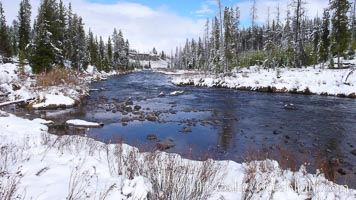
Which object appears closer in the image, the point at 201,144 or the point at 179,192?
the point at 179,192

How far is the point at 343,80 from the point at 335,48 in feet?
52.0

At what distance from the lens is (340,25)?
40.8m

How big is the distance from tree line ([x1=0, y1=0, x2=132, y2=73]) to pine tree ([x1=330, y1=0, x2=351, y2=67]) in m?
37.5

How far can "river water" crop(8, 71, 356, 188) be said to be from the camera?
10031 millimetres

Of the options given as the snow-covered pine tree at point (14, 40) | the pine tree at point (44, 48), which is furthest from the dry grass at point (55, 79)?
the snow-covered pine tree at point (14, 40)

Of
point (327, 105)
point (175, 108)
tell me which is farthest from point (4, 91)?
point (327, 105)

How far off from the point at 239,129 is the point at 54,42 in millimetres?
29219

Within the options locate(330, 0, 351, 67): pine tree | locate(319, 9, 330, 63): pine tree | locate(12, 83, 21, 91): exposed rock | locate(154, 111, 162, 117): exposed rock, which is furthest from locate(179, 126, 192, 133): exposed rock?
locate(319, 9, 330, 63): pine tree

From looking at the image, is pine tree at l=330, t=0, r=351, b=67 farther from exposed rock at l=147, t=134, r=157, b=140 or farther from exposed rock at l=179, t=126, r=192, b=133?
exposed rock at l=147, t=134, r=157, b=140

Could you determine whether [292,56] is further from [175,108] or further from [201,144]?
[201,144]

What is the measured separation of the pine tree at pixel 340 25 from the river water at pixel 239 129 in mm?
21923

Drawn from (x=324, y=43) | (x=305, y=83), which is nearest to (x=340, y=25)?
(x=324, y=43)

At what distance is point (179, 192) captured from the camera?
411 cm

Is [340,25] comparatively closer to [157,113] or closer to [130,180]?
[157,113]
